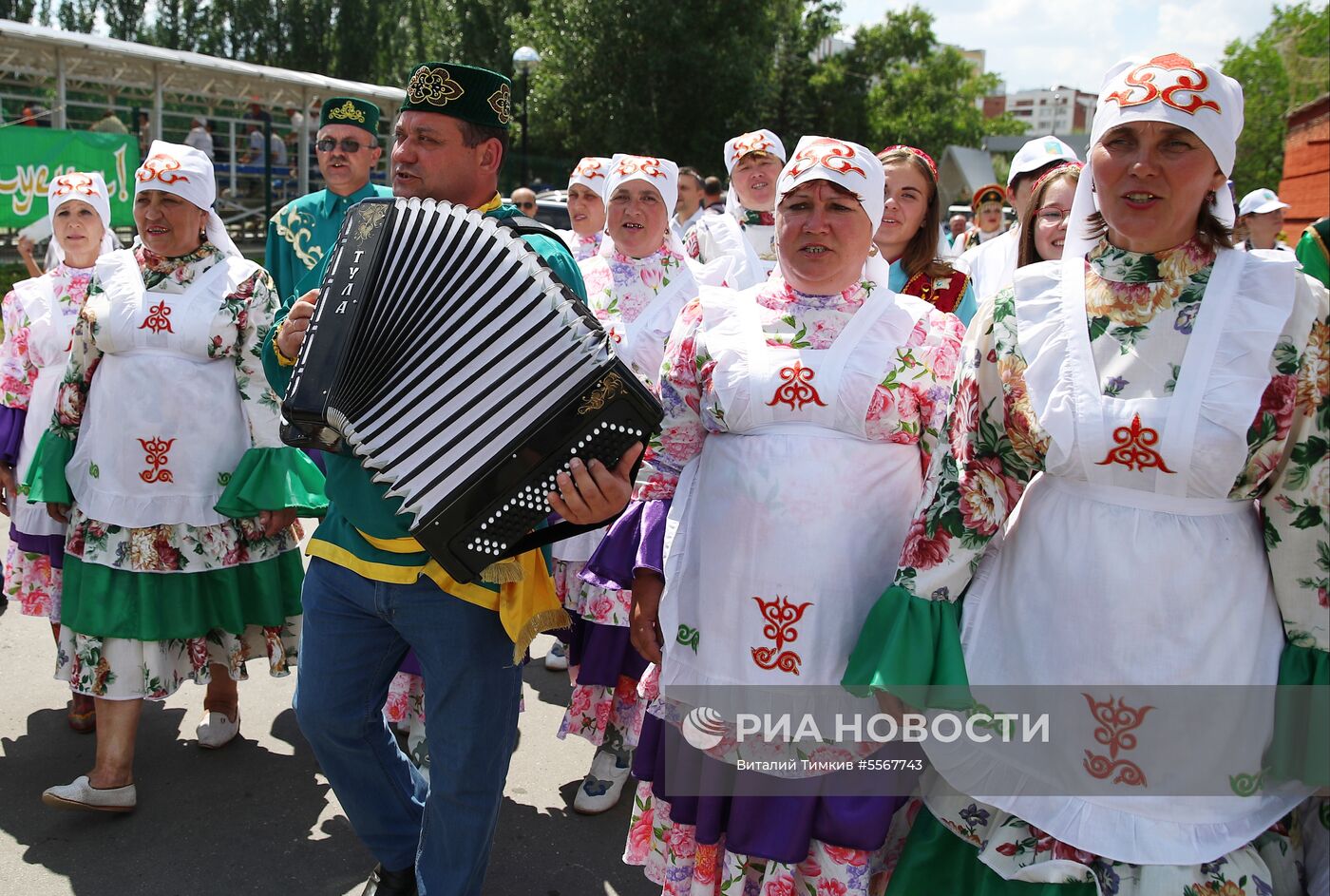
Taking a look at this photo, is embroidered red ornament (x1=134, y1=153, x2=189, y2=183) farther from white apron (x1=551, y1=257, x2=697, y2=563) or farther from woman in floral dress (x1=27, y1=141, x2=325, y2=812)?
white apron (x1=551, y1=257, x2=697, y2=563)

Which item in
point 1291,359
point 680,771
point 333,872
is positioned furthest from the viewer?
point 333,872

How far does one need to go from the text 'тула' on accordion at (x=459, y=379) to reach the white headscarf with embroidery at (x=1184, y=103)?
1.13m

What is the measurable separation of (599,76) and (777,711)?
27633 millimetres

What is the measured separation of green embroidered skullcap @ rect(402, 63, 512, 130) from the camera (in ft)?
9.25

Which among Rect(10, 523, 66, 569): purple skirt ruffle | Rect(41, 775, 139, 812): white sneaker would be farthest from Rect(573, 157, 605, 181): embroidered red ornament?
Rect(41, 775, 139, 812): white sneaker

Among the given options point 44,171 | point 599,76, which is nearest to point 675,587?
point 44,171

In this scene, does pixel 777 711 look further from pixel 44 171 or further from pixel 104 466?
pixel 44 171

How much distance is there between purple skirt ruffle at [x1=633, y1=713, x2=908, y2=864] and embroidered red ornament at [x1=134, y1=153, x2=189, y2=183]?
2.54 m

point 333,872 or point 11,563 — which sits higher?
point 11,563

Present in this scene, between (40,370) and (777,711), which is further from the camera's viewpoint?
(40,370)

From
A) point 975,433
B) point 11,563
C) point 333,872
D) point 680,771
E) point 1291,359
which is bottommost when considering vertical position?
point 333,872

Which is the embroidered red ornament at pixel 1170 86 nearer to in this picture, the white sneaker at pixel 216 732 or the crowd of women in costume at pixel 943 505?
the crowd of women in costume at pixel 943 505

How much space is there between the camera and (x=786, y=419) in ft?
8.39

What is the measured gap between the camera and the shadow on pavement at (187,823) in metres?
3.40
